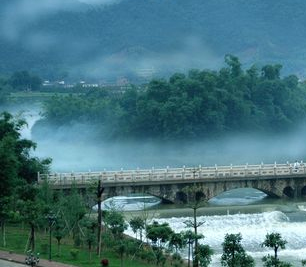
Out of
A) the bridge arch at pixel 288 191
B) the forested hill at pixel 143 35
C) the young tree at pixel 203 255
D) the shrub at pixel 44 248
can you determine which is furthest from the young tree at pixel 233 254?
the forested hill at pixel 143 35

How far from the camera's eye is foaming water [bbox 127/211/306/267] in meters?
41.2

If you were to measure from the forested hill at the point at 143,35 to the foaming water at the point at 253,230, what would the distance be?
103806mm

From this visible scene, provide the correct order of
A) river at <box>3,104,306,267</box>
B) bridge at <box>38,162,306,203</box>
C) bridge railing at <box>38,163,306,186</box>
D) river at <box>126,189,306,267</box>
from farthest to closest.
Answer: bridge at <box>38,162,306,203</box> < bridge railing at <box>38,163,306,186</box> < river at <box>3,104,306,267</box> < river at <box>126,189,306,267</box>

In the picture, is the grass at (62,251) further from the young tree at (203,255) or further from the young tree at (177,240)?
the young tree at (203,255)

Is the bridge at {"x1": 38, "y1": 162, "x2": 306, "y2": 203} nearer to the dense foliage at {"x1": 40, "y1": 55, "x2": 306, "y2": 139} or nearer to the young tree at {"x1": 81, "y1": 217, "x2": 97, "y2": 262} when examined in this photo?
the young tree at {"x1": 81, "y1": 217, "x2": 97, "y2": 262}

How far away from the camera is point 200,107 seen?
87.4 m

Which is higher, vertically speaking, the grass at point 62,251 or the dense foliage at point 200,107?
the dense foliage at point 200,107

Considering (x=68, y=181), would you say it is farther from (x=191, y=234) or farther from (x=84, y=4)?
(x=84, y=4)

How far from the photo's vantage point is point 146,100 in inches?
3521

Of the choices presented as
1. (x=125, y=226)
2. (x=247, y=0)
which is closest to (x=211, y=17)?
(x=247, y=0)

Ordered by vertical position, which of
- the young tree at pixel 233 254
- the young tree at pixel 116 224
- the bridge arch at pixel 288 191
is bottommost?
the young tree at pixel 233 254

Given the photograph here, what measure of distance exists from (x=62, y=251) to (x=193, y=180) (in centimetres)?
1823

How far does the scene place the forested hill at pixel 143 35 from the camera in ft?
546

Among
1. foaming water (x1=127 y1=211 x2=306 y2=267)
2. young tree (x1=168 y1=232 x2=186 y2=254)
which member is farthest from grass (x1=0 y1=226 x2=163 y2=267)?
foaming water (x1=127 y1=211 x2=306 y2=267)
